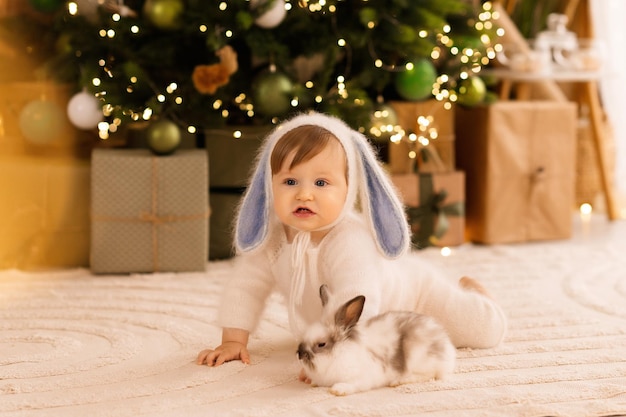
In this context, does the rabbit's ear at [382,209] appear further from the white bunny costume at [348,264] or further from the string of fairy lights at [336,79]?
the string of fairy lights at [336,79]

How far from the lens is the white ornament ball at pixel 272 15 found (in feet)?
7.44

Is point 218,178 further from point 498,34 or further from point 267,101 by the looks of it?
point 498,34

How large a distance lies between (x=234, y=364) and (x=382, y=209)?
369 millimetres

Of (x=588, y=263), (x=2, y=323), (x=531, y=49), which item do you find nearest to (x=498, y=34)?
(x=531, y=49)

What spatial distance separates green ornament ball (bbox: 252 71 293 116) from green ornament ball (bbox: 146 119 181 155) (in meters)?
0.23

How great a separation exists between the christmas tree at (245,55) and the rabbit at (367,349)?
3.35ft

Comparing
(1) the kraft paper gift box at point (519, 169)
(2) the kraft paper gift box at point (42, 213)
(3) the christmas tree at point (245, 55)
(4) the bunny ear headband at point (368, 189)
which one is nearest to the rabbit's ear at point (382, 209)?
(4) the bunny ear headband at point (368, 189)

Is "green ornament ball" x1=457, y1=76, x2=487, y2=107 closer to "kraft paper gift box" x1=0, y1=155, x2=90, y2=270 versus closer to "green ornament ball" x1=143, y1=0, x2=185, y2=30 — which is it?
"green ornament ball" x1=143, y1=0, x2=185, y2=30

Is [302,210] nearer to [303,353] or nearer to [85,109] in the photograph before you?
[303,353]

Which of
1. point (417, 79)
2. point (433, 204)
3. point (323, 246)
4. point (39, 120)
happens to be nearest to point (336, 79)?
point (417, 79)

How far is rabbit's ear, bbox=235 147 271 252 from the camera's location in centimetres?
154

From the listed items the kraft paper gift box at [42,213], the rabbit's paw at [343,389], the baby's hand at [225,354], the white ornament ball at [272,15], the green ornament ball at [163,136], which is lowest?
the rabbit's paw at [343,389]

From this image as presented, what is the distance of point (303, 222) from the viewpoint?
58.4 inches

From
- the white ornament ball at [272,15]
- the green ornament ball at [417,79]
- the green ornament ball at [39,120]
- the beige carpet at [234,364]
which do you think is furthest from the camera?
the green ornament ball at [417,79]
